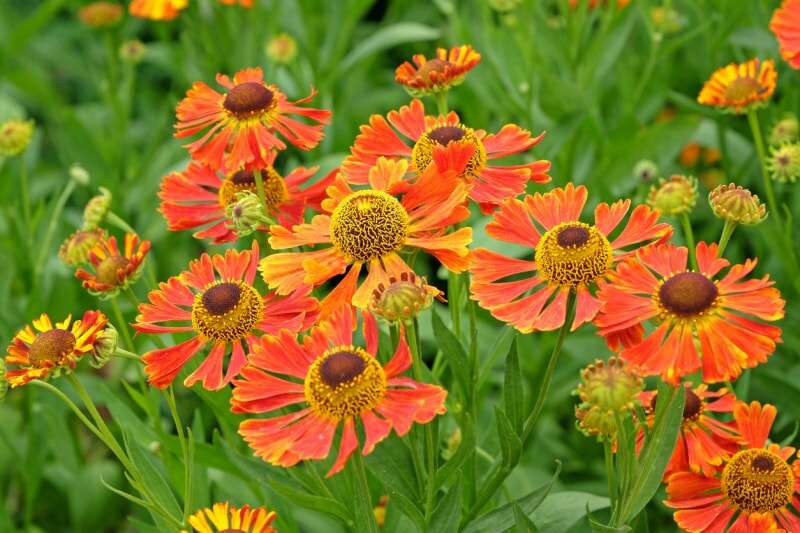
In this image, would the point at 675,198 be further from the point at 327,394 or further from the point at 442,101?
the point at 327,394

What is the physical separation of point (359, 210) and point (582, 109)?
3.03 feet

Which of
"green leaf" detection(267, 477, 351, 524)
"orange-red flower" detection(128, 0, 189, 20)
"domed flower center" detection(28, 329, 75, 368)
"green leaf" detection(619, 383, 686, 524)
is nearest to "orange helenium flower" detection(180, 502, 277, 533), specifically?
"green leaf" detection(267, 477, 351, 524)

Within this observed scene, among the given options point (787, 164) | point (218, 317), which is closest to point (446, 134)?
point (218, 317)

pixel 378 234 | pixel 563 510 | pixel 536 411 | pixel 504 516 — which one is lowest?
pixel 563 510

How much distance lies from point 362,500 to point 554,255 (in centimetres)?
32

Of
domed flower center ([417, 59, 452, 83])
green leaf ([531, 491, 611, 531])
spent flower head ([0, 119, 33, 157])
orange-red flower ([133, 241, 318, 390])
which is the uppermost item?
spent flower head ([0, 119, 33, 157])

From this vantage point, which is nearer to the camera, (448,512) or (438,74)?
(448,512)

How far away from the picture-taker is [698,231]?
2311 mm

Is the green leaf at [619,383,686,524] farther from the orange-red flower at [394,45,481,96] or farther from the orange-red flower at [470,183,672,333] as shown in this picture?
the orange-red flower at [394,45,481,96]

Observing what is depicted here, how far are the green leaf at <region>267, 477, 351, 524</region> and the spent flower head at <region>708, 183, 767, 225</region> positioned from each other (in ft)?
1.71

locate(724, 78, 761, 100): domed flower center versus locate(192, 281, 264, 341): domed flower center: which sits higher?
locate(192, 281, 264, 341): domed flower center

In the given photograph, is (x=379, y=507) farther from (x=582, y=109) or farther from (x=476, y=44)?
(x=476, y=44)

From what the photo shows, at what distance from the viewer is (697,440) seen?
1.17 m

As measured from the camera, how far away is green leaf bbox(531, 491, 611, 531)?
129cm
